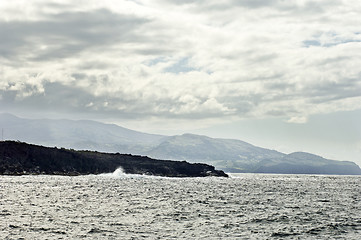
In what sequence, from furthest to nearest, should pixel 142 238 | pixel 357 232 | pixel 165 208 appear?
pixel 165 208 → pixel 357 232 → pixel 142 238

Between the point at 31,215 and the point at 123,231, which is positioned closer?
the point at 123,231

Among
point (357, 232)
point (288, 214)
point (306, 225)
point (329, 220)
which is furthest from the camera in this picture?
point (288, 214)

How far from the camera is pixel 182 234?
49812 millimetres

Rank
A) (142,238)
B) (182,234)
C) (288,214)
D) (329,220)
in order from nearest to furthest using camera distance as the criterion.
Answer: (142,238) → (182,234) → (329,220) → (288,214)

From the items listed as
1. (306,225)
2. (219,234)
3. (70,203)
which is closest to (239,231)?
(219,234)

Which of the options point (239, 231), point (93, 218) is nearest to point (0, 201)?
point (93, 218)

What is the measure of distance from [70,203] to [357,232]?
52905 millimetres

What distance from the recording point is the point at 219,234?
5022cm

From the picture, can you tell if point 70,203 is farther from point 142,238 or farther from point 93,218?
point 142,238

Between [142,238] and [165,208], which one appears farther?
[165,208]

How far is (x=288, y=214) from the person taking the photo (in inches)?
2813

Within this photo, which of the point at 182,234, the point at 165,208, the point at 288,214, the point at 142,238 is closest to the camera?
the point at 142,238

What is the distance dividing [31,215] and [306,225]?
41.6 meters

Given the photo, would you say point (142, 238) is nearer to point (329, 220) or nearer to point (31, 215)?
point (31, 215)
